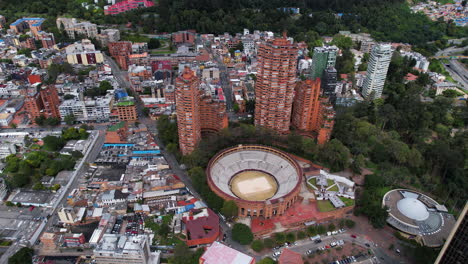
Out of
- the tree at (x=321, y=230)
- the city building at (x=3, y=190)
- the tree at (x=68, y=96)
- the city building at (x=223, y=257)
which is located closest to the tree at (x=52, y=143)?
the city building at (x=3, y=190)

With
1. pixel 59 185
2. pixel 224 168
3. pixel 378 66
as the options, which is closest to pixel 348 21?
pixel 378 66

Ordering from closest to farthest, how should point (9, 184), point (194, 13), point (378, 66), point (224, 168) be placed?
point (9, 184)
point (224, 168)
point (378, 66)
point (194, 13)

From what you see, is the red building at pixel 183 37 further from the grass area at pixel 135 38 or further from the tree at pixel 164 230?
the tree at pixel 164 230

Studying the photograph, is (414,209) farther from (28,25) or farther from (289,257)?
(28,25)

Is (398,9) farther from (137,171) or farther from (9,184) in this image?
(9,184)

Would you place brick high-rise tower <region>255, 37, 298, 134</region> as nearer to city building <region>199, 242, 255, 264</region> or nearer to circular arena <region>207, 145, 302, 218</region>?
circular arena <region>207, 145, 302, 218</region>

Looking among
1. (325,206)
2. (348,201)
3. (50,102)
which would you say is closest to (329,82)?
(348,201)

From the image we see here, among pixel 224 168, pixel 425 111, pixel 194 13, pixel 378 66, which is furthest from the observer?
pixel 194 13
